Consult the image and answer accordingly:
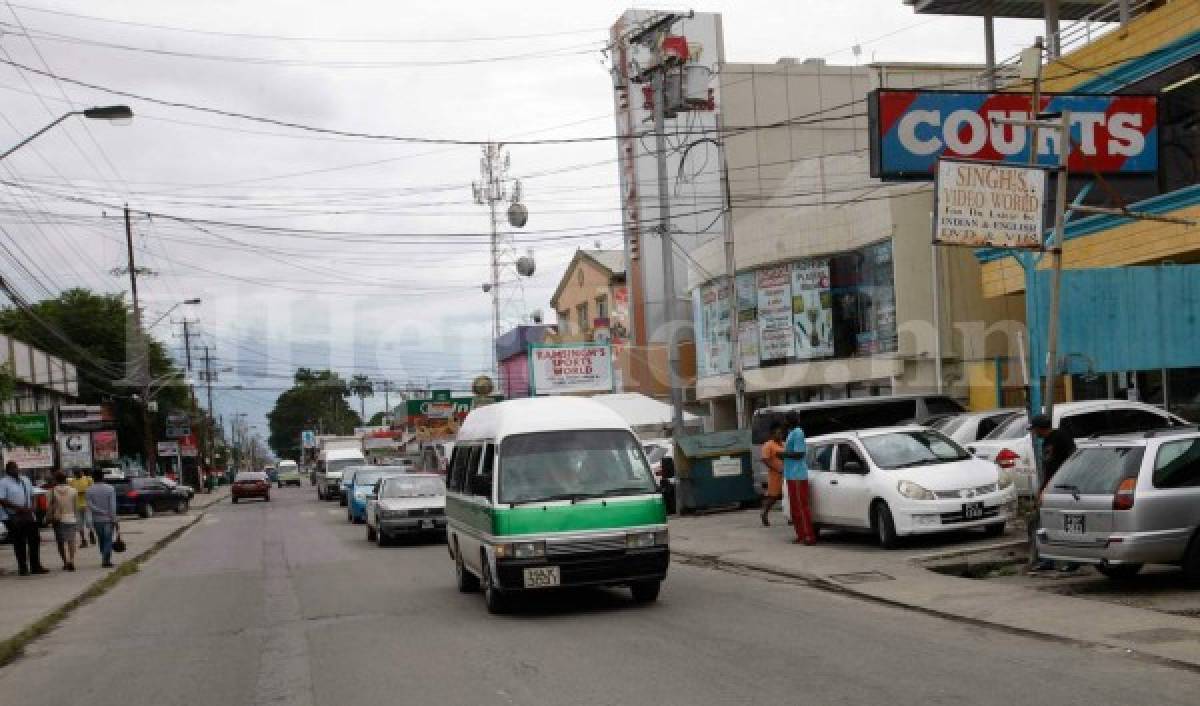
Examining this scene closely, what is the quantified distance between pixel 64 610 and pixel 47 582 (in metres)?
4.43

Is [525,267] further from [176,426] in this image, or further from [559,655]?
[559,655]

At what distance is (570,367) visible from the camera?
160ft

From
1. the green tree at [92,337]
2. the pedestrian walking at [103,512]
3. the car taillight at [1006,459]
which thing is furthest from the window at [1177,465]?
A: the green tree at [92,337]

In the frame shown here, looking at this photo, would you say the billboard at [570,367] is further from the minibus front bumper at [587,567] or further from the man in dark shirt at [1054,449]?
the minibus front bumper at [587,567]

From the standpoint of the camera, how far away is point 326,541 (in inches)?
1073

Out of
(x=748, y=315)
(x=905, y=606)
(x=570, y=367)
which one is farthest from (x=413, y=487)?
(x=570, y=367)

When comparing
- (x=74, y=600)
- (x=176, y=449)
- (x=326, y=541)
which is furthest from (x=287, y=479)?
(x=74, y=600)

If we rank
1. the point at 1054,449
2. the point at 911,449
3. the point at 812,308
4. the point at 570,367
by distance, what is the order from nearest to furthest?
the point at 1054,449
the point at 911,449
the point at 812,308
the point at 570,367

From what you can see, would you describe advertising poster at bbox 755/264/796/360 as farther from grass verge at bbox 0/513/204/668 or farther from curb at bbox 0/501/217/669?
grass verge at bbox 0/513/204/668

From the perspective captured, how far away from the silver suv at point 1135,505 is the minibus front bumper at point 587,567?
4213mm

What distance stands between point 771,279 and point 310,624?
28.2m

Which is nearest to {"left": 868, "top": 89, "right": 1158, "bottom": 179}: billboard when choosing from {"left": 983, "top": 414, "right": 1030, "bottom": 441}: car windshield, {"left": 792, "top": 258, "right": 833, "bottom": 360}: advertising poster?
{"left": 983, "top": 414, "right": 1030, "bottom": 441}: car windshield

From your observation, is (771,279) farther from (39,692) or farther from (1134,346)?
(39,692)

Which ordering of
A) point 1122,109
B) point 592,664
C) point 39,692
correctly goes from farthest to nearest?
point 1122,109, point 39,692, point 592,664
